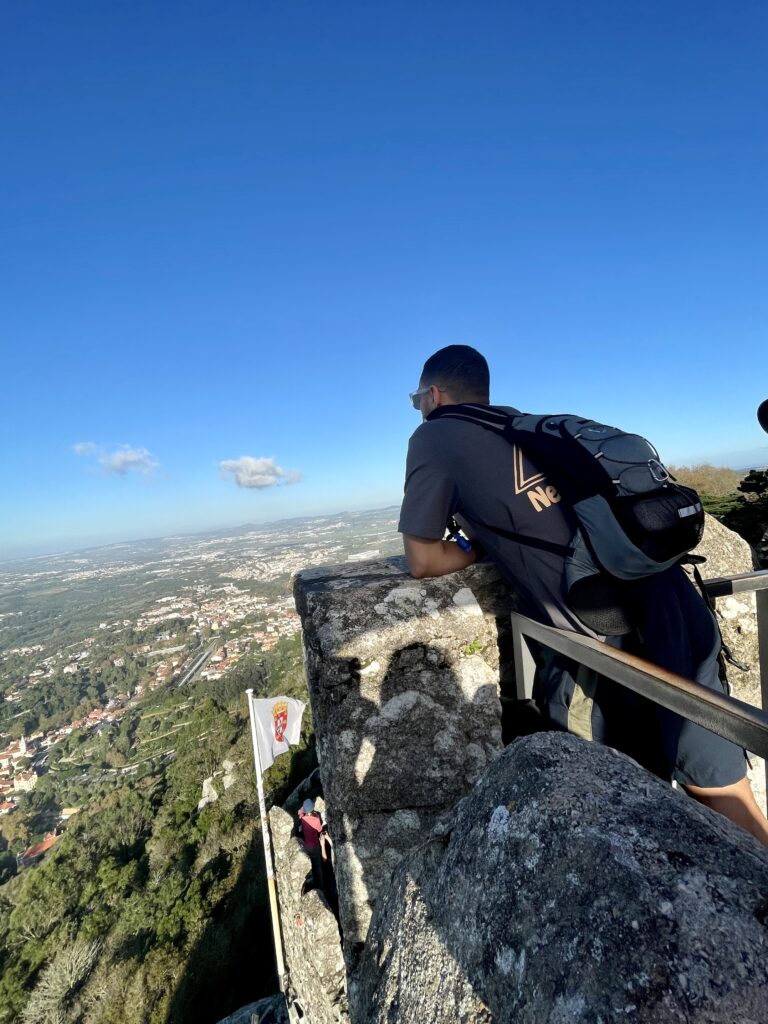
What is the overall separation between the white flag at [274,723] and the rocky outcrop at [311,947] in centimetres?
625

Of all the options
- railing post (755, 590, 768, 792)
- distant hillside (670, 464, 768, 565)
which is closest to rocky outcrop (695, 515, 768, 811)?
railing post (755, 590, 768, 792)

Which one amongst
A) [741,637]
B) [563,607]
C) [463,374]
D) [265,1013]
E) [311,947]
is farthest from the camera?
[265,1013]

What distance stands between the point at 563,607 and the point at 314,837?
19.9 ft

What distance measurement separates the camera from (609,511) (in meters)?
1.49

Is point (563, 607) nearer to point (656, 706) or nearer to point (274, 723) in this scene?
point (656, 706)

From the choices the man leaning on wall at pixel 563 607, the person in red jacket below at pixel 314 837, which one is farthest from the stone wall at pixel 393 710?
the person in red jacket below at pixel 314 837

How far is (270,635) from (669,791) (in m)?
51.0

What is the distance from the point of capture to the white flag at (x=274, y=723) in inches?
435

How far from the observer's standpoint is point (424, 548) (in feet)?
6.78

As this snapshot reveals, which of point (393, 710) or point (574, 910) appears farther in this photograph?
point (393, 710)

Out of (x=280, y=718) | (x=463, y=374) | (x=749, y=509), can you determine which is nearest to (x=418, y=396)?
(x=463, y=374)

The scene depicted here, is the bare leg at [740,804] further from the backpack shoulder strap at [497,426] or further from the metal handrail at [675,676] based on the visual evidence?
the backpack shoulder strap at [497,426]

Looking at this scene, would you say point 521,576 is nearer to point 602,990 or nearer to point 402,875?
point 402,875

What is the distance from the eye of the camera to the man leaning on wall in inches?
62.0
